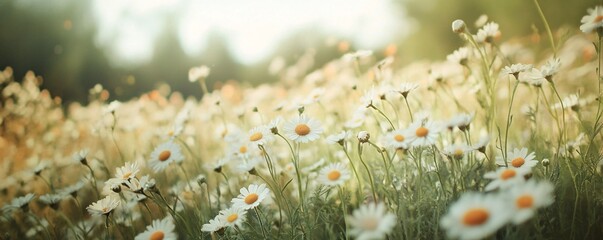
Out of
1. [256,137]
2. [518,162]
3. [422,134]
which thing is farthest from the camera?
[256,137]

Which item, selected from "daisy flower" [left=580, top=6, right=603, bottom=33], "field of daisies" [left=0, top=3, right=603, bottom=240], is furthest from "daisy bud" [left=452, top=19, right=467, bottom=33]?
"daisy flower" [left=580, top=6, right=603, bottom=33]

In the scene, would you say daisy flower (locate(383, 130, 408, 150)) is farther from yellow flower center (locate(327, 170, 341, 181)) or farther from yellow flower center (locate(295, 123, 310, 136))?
yellow flower center (locate(295, 123, 310, 136))

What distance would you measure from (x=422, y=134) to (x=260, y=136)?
62 centimetres

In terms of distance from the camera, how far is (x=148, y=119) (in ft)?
14.0

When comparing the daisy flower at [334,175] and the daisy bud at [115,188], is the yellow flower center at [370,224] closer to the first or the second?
the daisy flower at [334,175]

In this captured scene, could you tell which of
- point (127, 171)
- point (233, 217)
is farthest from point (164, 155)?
point (233, 217)

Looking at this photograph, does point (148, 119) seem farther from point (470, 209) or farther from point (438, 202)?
point (470, 209)

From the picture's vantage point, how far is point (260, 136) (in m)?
1.60

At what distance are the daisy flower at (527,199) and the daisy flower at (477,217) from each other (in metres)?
0.03

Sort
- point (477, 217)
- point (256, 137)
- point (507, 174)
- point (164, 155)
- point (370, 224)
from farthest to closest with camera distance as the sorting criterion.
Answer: point (164, 155)
point (256, 137)
point (507, 174)
point (370, 224)
point (477, 217)

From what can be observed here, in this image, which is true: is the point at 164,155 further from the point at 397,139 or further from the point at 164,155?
the point at 397,139

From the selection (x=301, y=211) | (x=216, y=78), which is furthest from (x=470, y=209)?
(x=216, y=78)

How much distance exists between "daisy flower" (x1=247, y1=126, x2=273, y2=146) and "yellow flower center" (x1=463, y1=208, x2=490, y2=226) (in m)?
0.86

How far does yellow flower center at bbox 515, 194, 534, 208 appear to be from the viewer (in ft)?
2.60
